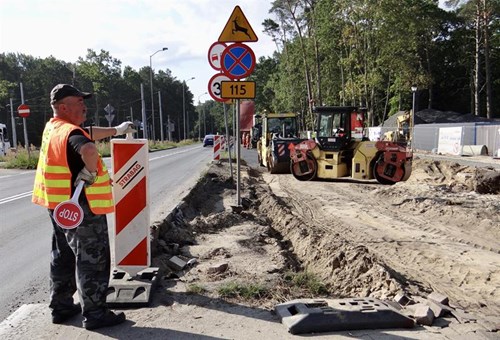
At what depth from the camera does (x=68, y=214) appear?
10.5ft

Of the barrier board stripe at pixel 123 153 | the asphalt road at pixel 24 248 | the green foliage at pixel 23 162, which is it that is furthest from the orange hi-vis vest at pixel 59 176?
the green foliage at pixel 23 162

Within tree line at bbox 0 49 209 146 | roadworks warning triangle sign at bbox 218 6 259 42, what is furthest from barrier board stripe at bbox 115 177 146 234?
tree line at bbox 0 49 209 146

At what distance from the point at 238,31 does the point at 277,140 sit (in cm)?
965

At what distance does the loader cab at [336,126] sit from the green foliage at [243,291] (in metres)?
11.0

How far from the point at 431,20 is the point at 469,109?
20.2 metres

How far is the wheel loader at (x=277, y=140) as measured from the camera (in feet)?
56.5

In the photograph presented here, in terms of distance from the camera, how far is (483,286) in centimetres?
507

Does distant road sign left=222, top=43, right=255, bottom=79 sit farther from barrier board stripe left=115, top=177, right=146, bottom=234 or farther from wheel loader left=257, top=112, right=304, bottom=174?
wheel loader left=257, top=112, right=304, bottom=174

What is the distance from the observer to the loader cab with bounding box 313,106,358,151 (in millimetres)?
14656

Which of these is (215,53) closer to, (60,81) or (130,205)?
(130,205)

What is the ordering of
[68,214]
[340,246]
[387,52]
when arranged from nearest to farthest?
[68,214]
[340,246]
[387,52]

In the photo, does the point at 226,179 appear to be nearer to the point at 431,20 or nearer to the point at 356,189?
the point at 356,189

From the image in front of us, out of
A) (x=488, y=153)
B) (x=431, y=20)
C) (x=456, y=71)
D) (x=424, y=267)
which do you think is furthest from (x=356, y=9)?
(x=424, y=267)

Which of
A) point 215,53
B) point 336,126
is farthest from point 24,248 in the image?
point 336,126
